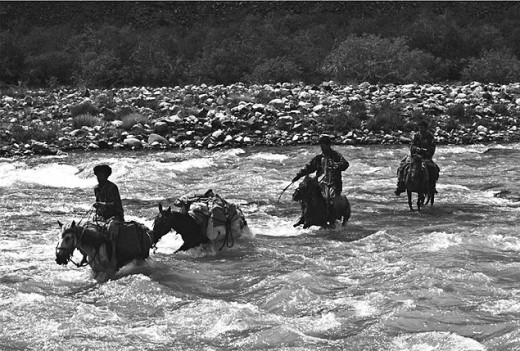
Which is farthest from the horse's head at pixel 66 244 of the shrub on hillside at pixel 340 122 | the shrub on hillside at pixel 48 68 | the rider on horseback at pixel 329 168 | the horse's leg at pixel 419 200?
the shrub on hillside at pixel 48 68

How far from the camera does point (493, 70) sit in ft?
122

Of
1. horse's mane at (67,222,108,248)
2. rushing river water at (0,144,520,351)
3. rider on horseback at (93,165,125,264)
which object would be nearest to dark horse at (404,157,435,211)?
rushing river water at (0,144,520,351)

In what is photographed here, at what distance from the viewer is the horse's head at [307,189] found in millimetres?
13938

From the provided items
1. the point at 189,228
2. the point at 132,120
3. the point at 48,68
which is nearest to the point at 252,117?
the point at 132,120

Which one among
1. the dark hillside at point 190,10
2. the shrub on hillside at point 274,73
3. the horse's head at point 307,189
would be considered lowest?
the horse's head at point 307,189

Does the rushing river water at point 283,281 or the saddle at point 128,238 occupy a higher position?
the saddle at point 128,238

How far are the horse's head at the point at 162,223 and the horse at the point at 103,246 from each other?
519 mm

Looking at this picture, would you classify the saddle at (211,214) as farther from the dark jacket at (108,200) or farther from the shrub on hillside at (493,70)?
the shrub on hillside at (493,70)

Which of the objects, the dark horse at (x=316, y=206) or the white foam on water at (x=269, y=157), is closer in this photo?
the dark horse at (x=316, y=206)

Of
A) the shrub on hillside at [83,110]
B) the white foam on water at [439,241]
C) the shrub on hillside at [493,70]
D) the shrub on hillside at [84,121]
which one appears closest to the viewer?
the white foam on water at [439,241]

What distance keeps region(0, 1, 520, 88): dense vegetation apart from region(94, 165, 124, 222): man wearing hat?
2650cm

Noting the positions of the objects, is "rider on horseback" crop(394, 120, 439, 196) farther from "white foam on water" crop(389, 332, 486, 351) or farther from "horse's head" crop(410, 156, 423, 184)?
"white foam on water" crop(389, 332, 486, 351)

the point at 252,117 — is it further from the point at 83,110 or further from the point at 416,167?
the point at 416,167

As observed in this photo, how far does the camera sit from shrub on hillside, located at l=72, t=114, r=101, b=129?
26.1 meters
